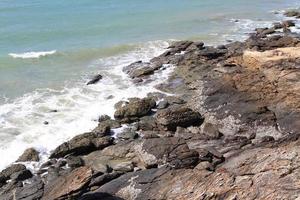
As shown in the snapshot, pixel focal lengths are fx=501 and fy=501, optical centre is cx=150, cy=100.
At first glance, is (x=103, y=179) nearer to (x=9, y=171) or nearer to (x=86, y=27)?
(x=9, y=171)

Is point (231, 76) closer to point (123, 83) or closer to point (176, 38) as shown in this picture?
point (123, 83)

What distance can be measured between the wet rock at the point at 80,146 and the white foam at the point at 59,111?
2.38 ft

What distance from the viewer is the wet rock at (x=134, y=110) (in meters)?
24.3

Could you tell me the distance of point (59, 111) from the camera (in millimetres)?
25984

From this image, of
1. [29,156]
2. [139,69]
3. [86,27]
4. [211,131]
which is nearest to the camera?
[29,156]

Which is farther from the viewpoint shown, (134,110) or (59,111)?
(59,111)

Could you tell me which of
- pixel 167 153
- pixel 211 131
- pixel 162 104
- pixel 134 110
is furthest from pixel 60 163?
pixel 162 104

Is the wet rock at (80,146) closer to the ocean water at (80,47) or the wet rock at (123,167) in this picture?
the ocean water at (80,47)

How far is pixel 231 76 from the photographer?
24.8 metres

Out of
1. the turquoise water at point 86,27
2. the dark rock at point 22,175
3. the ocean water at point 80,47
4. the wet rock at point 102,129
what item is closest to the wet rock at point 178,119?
the wet rock at point 102,129

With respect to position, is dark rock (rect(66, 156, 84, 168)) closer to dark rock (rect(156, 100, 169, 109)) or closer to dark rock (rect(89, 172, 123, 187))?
dark rock (rect(89, 172, 123, 187))

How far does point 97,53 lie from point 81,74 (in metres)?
5.55

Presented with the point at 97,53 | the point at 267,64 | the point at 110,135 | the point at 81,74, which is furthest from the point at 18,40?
the point at 267,64

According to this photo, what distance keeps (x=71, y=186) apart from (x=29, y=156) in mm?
5406
